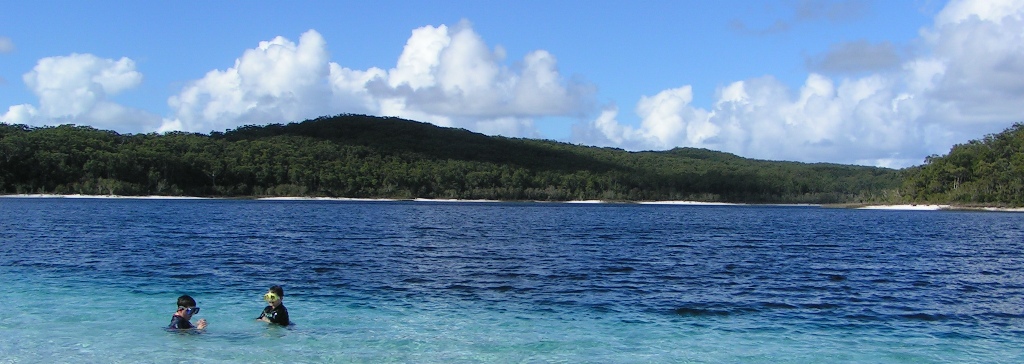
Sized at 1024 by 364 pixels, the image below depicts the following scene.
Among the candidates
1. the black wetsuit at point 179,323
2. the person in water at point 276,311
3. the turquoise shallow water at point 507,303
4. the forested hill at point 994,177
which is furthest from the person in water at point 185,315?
the forested hill at point 994,177

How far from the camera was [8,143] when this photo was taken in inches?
6895

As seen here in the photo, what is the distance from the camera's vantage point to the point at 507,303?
86.7 feet

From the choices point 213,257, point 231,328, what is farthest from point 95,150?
point 231,328

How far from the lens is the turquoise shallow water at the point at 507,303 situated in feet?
62.6

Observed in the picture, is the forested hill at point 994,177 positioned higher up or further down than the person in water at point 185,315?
higher up

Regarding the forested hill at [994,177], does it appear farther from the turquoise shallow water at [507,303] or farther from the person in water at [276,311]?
the person in water at [276,311]

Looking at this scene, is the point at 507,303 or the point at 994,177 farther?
the point at 994,177

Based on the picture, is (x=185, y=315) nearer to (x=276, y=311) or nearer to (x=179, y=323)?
(x=179, y=323)

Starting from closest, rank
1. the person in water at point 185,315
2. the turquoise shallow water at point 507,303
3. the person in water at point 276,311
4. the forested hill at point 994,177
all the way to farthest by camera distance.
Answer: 1. the turquoise shallow water at point 507,303
2. the person in water at point 185,315
3. the person in water at point 276,311
4. the forested hill at point 994,177

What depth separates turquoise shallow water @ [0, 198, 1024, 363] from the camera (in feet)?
62.6

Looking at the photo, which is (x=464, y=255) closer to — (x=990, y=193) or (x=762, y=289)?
(x=762, y=289)

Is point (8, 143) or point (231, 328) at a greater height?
point (8, 143)

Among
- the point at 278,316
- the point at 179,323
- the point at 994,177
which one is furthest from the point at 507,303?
the point at 994,177

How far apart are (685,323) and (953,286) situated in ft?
54.7
